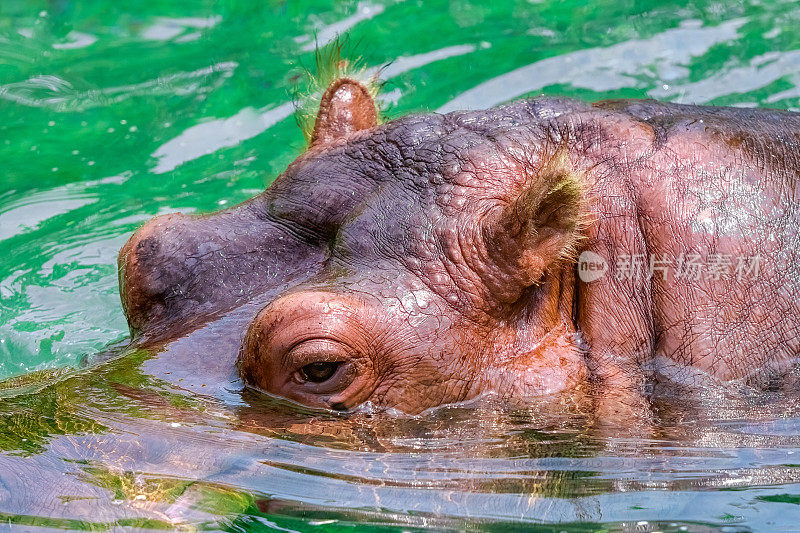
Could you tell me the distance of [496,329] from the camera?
4.16 m

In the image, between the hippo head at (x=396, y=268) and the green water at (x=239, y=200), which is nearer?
the green water at (x=239, y=200)

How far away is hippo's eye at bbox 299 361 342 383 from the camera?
395 cm

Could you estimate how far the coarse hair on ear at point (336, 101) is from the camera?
5.11m

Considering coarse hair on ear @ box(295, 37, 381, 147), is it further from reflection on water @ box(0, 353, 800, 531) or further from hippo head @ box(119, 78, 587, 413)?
reflection on water @ box(0, 353, 800, 531)

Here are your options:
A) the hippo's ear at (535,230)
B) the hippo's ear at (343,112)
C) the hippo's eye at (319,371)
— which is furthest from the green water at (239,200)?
the hippo's ear at (343,112)

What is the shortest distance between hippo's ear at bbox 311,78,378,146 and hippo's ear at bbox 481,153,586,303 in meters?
1.27

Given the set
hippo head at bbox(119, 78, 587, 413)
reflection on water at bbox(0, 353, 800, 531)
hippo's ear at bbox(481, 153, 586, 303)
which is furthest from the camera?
hippo head at bbox(119, 78, 587, 413)

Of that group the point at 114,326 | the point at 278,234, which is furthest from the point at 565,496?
the point at 114,326

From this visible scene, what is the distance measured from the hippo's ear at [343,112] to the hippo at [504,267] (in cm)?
47

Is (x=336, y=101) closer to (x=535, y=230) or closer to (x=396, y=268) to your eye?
(x=396, y=268)

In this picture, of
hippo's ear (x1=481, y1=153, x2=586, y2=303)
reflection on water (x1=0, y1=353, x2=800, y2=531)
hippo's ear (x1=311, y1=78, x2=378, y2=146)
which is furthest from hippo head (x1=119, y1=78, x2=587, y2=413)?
hippo's ear (x1=311, y1=78, x2=378, y2=146)

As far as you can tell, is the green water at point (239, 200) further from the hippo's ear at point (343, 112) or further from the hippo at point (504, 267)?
the hippo's ear at point (343, 112)

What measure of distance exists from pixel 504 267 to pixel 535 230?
20 centimetres

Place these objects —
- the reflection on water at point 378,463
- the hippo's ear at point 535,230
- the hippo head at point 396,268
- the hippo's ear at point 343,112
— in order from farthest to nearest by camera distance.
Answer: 1. the hippo's ear at point 343,112
2. the hippo head at point 396,268
3. the hippo's ear at point 535,230
4. the reflection on water at point 378,463
